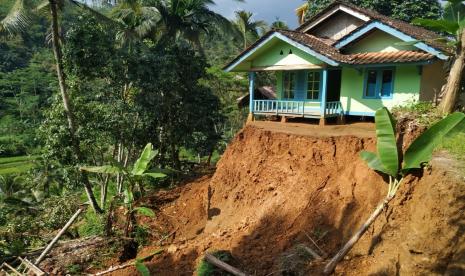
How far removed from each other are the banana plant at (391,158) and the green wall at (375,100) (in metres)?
5.48

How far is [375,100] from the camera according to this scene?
1293 centimetres

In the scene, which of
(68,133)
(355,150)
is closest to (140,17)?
(68,133)

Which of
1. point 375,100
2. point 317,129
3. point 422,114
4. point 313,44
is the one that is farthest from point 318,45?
point 422,114

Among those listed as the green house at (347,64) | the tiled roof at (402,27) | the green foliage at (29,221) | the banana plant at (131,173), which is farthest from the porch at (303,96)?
the green foliage at (29,221)

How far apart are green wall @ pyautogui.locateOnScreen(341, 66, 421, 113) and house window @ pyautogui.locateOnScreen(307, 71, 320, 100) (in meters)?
1.07

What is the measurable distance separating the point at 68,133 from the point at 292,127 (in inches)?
299

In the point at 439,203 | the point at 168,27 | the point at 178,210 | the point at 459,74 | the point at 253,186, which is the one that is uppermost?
the point at 168,27

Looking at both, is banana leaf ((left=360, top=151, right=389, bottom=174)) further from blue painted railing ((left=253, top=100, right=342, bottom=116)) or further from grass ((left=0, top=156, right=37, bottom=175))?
grass ((left=0, top=156, right=37, bottom=175))

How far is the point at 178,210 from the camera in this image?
1263 centimetres

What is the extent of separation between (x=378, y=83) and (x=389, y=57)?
109 cm

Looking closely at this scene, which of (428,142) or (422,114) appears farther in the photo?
(422,114)

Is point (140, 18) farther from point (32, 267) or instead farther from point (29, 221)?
point (32, 267)

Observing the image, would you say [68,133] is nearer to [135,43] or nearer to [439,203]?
[135,43]

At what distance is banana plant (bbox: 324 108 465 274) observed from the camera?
6543mm
